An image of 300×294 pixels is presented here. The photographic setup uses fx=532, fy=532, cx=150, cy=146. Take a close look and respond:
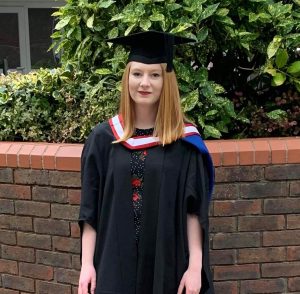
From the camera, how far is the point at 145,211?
2.34 metres

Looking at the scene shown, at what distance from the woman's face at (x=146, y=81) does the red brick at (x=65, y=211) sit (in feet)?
4.33

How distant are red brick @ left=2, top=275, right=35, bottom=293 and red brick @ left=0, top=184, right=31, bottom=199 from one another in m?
0.59

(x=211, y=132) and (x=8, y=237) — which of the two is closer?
(x=211, y=132)

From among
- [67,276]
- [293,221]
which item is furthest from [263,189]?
[67,276]

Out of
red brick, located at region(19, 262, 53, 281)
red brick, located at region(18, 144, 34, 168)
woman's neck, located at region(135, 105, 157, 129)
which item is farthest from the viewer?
red brick, located at region(19, 262, 53, 281)

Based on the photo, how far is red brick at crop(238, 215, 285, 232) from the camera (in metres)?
3.35

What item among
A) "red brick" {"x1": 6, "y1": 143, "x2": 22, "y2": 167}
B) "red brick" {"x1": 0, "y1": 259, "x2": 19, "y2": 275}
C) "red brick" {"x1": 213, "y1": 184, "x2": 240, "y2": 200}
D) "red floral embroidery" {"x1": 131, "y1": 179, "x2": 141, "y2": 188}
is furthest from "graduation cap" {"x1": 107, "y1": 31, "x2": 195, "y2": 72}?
"red brick" {"x1": 0, "y1": 259, "x2": 19, "y2": 275}

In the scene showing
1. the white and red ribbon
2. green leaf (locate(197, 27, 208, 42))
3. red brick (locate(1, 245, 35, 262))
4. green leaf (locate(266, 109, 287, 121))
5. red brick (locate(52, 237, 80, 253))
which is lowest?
red brick (locate(1, 245, 35, 262))

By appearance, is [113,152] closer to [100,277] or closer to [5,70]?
[100,277]

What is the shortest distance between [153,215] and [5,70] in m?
7.62

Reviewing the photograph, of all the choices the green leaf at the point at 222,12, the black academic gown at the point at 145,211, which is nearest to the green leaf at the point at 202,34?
the green leaf at the point at 222,12

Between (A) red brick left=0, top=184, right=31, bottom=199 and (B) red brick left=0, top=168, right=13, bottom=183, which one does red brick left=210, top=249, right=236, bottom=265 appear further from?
(B) red brick left=0, top=168, right=13, bottom=183

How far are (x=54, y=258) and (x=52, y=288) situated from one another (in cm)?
22

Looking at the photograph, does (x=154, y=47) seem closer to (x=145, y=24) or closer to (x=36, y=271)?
(x=145, y=24)
